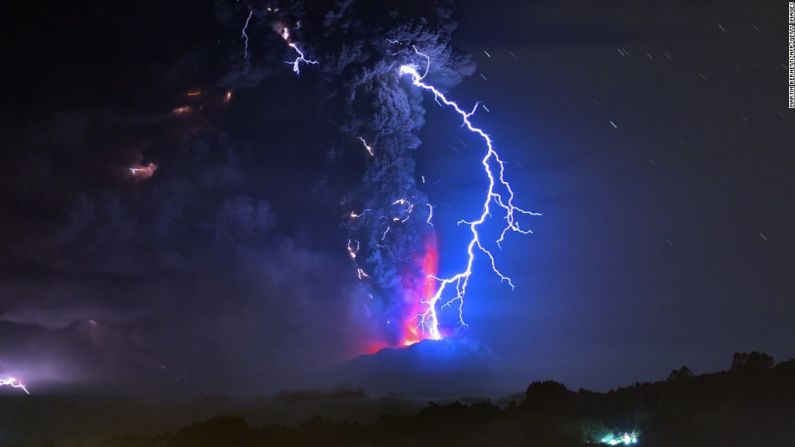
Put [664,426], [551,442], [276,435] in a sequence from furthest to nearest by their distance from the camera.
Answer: [276,435] → [551,442] → [664,426]

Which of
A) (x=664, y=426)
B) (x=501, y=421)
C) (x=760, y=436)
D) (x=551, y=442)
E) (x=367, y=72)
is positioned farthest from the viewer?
(x=367, y=72)

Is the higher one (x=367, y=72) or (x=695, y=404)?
(x=367, y=72)

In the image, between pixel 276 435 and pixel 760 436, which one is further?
pixel 276 435

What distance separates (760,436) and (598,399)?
8.57 m

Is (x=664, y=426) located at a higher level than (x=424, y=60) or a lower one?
lower

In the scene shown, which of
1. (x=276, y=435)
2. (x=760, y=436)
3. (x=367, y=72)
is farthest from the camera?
(x=276, y=435)

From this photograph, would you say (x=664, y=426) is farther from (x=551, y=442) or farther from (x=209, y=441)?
(x=209, y=441)

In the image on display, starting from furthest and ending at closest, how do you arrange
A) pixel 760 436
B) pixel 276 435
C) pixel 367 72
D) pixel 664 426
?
1. pixel 276 435
2. pixel 367 72
3. pixel 664 426
4. pixel 760 436

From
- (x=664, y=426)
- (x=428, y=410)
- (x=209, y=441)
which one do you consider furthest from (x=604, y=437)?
(x=209, y=441)

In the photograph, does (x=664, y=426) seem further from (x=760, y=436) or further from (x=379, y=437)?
(x=379, y=437)

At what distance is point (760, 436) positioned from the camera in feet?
91.2

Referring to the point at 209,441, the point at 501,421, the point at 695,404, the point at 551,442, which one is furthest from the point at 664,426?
the point at 209,441

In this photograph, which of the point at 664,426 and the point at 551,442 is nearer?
the point at 664,426

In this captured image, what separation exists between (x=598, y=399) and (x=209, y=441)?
64.0 ft
